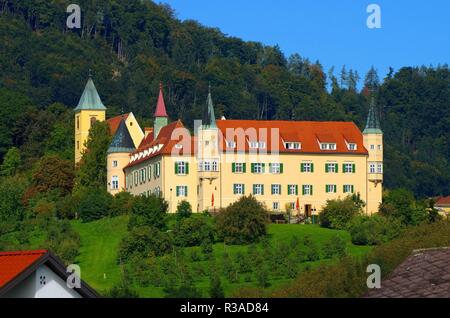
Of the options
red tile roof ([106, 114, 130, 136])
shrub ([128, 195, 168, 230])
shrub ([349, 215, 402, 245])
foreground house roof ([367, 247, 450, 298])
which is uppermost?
red tile roof ([106, 114, 130, 136])

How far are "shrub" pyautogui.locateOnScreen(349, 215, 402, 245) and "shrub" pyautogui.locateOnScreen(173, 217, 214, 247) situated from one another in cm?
792

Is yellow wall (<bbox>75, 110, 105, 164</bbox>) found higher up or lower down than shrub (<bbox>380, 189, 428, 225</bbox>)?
higher up

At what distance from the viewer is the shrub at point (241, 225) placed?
9544cm

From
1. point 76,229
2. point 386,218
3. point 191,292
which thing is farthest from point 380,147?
point 191,292

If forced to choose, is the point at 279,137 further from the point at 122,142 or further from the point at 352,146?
the point at 122,142

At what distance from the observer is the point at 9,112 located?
138 meters

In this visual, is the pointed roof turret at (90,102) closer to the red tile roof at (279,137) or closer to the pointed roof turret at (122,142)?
the pointed roof turret at (122,142)

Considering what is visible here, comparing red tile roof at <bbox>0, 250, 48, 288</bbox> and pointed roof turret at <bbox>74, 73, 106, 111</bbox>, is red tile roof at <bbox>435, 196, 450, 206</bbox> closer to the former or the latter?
pointed roof turret at <bbox>74, 73, 106, 111</bbox>

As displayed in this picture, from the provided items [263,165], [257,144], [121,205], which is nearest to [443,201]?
[257,144]

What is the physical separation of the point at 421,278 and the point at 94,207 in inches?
2958

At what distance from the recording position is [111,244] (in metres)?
96.9

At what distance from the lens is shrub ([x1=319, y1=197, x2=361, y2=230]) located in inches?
3907

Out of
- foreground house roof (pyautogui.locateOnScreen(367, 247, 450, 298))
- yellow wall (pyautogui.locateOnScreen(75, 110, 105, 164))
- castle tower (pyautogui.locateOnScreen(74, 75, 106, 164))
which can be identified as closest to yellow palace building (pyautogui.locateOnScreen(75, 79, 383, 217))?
yellow wall (pyautogui.locateOnScreen(75, 110, 105, 164))
